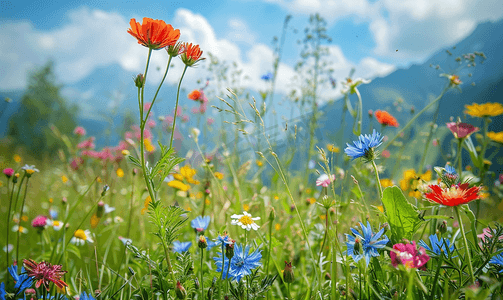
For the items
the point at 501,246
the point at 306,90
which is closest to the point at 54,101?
the point at 306,90

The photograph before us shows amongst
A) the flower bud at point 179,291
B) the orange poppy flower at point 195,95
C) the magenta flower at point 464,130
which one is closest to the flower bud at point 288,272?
the flower bud at point 179,291

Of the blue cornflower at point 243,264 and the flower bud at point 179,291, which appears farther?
the blue cornflower at point 243,264

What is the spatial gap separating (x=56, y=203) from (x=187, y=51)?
9.51 ft

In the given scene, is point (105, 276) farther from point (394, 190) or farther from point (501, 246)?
point (501, 246)

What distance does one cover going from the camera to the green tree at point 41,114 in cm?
2355

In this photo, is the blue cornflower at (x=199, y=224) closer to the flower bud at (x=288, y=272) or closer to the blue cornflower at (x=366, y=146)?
the flower bud at (x=288, y=272)

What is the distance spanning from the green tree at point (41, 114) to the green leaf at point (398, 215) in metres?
28.3

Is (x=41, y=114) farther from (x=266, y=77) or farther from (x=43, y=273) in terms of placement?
(x=43, y=273)

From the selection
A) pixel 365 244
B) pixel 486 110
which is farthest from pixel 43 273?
pixel 486 110

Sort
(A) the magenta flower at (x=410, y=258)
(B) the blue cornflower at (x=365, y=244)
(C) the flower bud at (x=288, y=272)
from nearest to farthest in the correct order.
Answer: (A) the magenta flower at (x=410, y=258) < (B) the blue cornflower at (x=365, y=244) < (C) the flower bud at (x=288, y=272)

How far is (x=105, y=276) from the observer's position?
137 centimetres

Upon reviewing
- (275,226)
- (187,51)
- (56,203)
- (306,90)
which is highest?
(306,90)

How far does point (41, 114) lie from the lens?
2459 centimetres

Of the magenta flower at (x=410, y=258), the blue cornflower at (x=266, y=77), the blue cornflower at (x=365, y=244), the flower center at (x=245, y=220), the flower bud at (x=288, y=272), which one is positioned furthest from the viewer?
the blue cornflower at (x=266, y=77)
